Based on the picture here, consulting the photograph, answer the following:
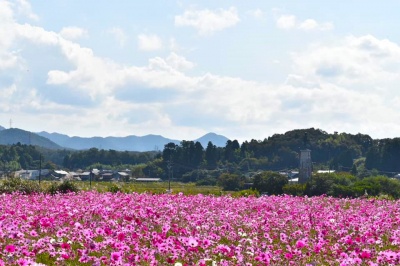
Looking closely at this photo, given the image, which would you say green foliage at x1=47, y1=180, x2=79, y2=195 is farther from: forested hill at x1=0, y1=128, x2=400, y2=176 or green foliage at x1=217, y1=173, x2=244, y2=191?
forested hill at x1=0, y1=128, x2=400, y2=176

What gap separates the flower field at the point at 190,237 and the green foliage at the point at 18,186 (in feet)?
32.7

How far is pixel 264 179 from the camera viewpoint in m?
39.7

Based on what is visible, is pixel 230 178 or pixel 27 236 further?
pixel 230 178

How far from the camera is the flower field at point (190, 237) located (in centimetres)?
673

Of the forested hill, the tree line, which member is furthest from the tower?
the forested hill

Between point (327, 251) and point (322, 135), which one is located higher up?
point (322, 135)

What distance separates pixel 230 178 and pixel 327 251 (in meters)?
58.8

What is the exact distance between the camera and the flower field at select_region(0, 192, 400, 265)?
265 inches

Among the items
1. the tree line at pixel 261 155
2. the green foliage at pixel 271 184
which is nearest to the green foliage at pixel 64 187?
the green foliage at pixel 271 184

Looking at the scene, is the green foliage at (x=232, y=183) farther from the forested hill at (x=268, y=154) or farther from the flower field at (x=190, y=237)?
the forested hill at (x=268, y=154)

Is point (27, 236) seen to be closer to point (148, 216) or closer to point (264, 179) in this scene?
point (148, 216)

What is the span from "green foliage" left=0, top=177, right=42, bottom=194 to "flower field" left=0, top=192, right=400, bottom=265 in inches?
392

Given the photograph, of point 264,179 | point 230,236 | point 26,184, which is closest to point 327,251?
point 230,236

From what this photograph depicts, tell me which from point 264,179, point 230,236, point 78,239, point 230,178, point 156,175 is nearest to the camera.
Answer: point 78,239
